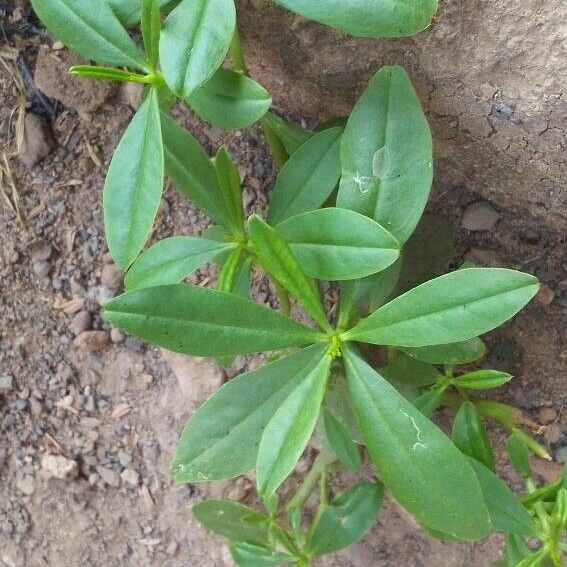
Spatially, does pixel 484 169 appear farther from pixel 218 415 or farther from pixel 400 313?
pixel 218 415

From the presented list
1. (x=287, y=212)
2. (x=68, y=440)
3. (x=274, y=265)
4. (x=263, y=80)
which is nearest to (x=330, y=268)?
A: (x=274, y=265)

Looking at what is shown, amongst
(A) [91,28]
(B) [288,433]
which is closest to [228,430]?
(B) [288,433]

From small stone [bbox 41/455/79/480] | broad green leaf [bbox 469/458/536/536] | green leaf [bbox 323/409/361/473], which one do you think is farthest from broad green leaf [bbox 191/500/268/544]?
broad green leaf [bbox 469/458/536/536]

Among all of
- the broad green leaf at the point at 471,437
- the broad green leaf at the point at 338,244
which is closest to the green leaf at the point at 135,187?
the broad green leaf at the point at 338,244

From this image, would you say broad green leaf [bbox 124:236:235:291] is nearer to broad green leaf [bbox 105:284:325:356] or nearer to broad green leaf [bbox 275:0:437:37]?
broad green leaf [bbox 105:284:325:356]

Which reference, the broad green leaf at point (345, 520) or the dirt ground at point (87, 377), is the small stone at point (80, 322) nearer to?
the dirt ground at point (87, 377)
